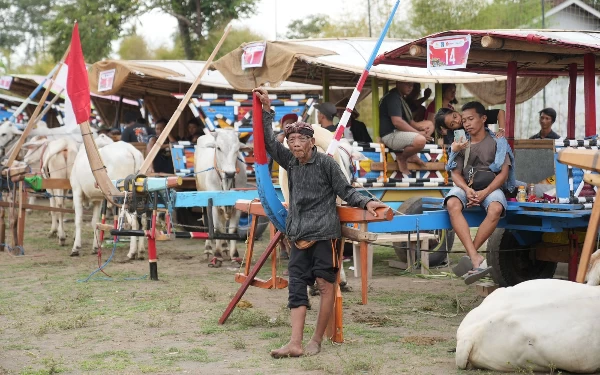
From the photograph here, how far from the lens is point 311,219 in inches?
266

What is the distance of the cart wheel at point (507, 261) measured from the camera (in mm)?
9266

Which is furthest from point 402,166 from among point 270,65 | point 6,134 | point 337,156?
point 6,134

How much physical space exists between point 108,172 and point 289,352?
7239 millimetres

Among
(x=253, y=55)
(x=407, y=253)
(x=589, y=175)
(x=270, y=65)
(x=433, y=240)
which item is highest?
(x=253, y=55)

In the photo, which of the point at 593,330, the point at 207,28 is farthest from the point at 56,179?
the point at 207,28

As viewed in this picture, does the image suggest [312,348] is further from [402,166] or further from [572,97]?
[402,166]

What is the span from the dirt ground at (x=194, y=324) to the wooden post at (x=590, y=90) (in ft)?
6.67

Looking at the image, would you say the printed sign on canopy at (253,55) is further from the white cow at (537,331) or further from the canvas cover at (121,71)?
the white cow at (537,331)

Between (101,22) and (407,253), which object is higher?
(101,22)

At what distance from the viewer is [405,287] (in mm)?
10031

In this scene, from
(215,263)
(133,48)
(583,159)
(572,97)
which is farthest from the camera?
(133,48)

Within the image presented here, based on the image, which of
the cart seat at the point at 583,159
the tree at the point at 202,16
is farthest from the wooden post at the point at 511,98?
the tree at the point at 202,16

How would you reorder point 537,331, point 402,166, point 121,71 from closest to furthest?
point 537,331 → point 402,166 → point 121,71

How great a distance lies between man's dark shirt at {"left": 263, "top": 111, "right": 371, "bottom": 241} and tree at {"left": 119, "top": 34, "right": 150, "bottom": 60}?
35794mm
